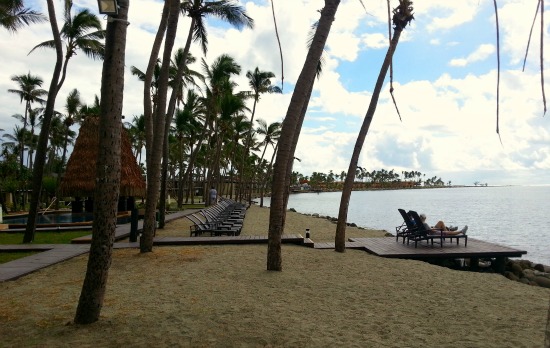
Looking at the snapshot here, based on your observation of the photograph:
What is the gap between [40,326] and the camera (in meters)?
4.52

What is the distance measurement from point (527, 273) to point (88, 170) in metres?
19.0

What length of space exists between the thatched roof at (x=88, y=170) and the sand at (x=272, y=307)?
40.4 ft

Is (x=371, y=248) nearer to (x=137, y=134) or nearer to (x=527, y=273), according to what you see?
(x=527, y=273)

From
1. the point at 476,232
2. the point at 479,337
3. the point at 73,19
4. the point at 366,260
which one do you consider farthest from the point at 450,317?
the point at 476,232

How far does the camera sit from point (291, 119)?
7.79 metres

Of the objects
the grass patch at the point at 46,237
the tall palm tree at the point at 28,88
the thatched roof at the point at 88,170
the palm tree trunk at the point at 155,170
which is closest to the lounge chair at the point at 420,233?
the palm tree trunk at the point at 155,170

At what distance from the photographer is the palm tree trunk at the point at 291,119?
7602mm

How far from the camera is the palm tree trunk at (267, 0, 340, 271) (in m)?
7.60

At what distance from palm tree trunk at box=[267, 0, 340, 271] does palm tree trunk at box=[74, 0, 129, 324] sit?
3722 millimetres

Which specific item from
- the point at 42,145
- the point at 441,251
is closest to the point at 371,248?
the point at 441,251

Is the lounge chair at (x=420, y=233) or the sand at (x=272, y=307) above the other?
the lounge chair at (x=420, y=233)

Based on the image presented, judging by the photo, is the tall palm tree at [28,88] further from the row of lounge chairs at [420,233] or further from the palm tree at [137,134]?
the row of lounge chairs at [420,233]

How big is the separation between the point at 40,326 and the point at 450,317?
487 centimetres

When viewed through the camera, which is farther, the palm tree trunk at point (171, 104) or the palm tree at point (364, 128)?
the palm tree trunk at point (171, 104)
